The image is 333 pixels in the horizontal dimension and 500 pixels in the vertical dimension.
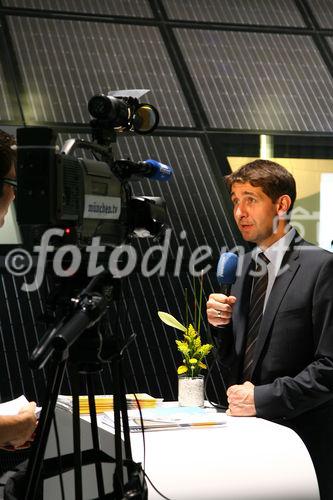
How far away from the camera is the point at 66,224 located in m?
2.78

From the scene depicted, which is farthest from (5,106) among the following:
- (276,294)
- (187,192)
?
(276,294)

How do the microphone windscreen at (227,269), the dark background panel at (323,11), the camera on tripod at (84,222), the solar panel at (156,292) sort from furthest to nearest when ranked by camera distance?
the dark background panel at (323,11), the solar panel at (156,292), the microphone windscreen at (227,269), the camera on tripod at (84,222)

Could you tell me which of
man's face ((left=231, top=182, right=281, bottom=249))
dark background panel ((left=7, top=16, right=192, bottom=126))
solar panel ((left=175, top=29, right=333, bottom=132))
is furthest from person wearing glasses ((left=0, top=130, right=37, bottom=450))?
solar panel ((left=175, top=29, right=333, bottom=132))

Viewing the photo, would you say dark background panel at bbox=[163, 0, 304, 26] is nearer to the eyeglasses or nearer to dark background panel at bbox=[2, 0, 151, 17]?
dark background panel at bbox=[2, 0, 151, 17]

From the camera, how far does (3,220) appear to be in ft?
10.1

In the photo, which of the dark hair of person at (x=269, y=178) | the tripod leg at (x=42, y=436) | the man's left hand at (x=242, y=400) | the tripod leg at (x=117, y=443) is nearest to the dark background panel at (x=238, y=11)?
the dark hair of person at (x=269, y=178)

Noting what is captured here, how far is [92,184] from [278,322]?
1.60 metres

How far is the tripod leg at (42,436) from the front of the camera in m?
2.69

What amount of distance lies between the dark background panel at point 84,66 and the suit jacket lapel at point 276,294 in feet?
6.54

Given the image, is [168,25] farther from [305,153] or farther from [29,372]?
[29,372]

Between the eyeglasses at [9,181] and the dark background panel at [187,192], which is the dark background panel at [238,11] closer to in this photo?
the dark background panel at [187,192]

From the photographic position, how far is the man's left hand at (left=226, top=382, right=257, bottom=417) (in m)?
4.01

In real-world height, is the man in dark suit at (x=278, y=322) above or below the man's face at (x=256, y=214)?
below

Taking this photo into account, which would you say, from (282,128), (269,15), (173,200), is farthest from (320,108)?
(173,200)
